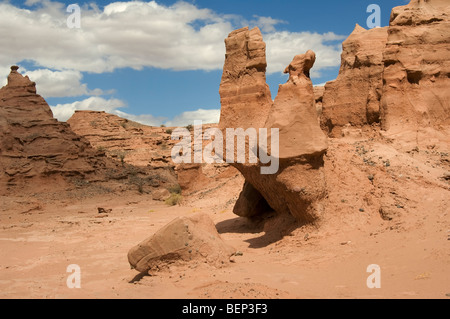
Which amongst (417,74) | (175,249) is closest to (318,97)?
(417,74)

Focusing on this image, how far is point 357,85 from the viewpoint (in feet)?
42.4

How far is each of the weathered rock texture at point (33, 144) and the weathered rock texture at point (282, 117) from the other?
610 inches

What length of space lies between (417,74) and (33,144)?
19765 millimetres

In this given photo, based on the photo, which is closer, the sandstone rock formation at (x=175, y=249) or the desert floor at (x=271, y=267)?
the desert floor at (x=271, y=267)

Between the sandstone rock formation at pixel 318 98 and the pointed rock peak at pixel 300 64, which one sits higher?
the sandstone rock formation at pixel 318 98

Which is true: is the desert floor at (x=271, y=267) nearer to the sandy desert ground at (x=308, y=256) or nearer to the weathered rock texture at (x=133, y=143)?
the sandy desert ground at (x=308, y=256)

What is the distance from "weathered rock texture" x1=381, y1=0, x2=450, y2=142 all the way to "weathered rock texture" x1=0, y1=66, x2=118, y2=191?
17.4m

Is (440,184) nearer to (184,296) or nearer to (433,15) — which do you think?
(184,296)

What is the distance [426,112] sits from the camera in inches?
447

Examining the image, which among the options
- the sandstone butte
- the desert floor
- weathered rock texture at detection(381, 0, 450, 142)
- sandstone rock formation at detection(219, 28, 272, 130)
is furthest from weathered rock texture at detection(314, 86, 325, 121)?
the desert floor

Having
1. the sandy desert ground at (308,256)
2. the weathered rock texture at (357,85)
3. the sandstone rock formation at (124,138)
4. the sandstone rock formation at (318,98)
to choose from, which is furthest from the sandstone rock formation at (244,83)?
the sandstone rock formation at (124,138)

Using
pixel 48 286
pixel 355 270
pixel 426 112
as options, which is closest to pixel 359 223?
pixel 355 270

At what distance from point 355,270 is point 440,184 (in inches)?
115

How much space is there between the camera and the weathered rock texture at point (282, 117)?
7051mm
